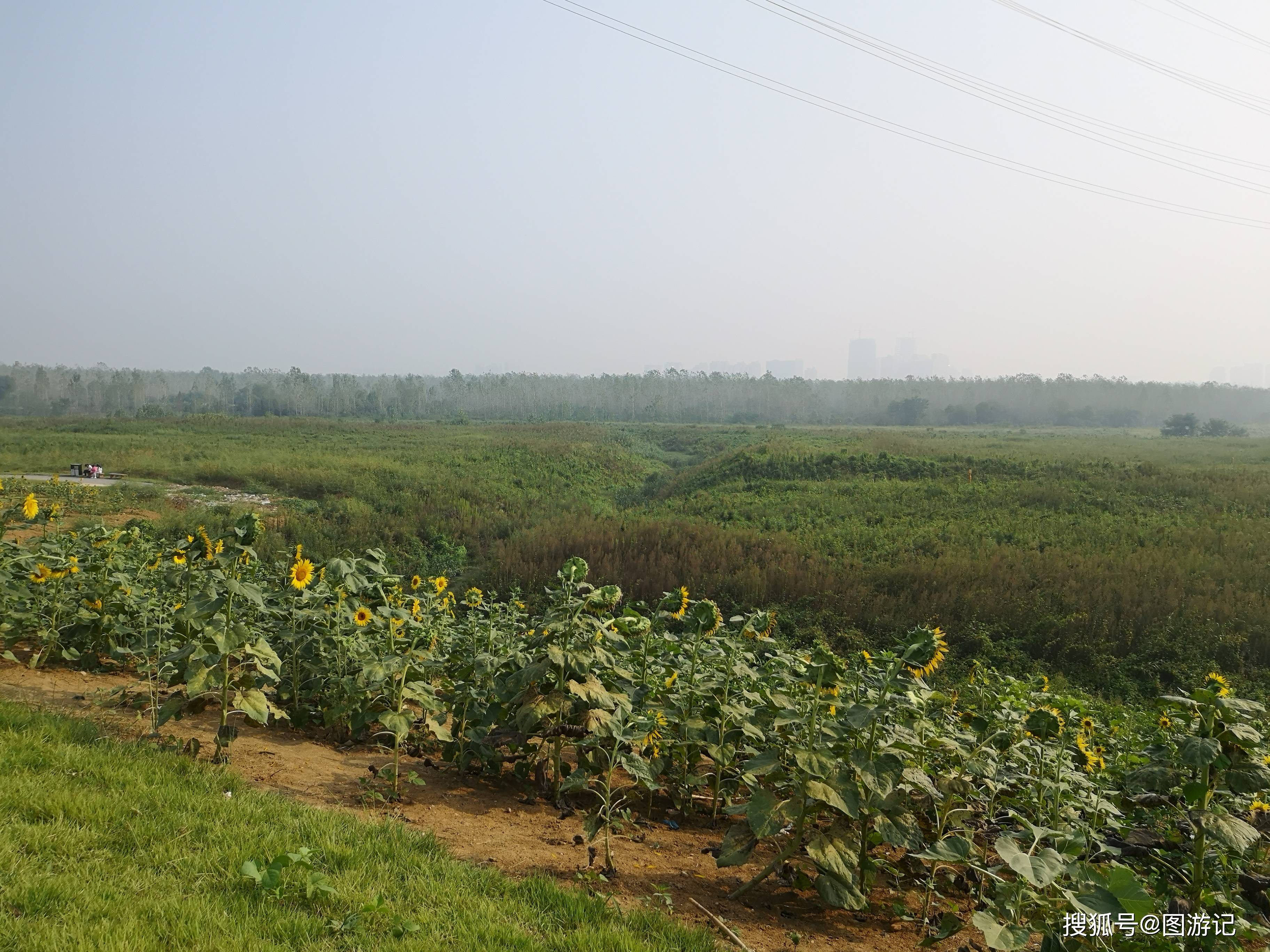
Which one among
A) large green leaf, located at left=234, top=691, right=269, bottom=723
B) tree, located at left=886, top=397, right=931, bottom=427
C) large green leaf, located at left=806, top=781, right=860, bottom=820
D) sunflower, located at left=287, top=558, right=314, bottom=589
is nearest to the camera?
large green leaf, located at left=806, top=781, right=860, bottom=820

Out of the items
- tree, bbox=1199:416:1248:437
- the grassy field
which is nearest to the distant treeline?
tree, bbox=1199:416:1248:437

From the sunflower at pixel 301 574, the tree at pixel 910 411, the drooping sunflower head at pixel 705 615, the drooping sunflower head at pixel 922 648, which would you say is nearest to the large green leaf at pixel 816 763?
the drooping sunflower head at pixel 922 648

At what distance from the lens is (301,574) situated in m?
4.15

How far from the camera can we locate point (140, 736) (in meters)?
3.66

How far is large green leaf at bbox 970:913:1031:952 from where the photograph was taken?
79.5 inches

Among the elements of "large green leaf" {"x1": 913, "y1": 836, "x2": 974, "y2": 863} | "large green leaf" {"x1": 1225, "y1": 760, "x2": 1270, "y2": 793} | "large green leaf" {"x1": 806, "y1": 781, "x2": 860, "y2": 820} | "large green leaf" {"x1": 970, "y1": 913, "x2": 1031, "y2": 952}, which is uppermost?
"large green leaf" {"x1": 1225, "y1": 760, "x2": 1270, "y2": 793}

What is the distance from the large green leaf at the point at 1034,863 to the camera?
1.98 meters

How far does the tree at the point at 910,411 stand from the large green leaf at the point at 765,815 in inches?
3591

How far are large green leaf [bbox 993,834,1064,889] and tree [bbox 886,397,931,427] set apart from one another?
91.5m

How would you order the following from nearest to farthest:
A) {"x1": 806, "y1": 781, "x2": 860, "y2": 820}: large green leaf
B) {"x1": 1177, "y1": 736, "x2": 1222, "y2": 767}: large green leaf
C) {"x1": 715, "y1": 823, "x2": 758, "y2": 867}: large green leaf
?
{"x1": 1177, "y1": 736, "x2": 1222, "y2": 767}: large green leaf → {"x1": 806, "y1": 781, "x2": 860, "y2": 820}: large green leaf → {"x1": 715, "y1": 823, "x2": 758, "y2": 867}: large green leaf

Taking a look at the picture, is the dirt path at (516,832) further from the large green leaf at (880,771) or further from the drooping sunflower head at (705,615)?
the drooping sunflower head at (705,615)

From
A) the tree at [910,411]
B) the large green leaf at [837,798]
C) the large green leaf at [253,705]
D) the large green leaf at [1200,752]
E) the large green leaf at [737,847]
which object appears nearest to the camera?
the large green leaf at [1200,752]

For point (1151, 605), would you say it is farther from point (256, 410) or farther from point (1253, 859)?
point (256, 410)

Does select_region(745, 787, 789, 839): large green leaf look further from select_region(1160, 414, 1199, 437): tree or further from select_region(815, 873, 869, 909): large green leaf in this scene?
select_region(1160, 414, 1199, 437): tree
